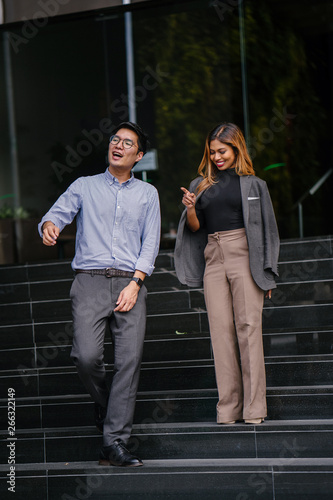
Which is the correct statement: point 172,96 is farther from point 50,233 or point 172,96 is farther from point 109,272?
point 50,233

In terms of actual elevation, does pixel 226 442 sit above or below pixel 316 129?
below

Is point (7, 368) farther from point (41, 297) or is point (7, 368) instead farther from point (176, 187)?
point (176, 187)

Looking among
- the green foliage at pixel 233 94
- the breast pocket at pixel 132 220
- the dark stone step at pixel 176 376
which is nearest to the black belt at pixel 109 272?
the breast pocket at pixel 132 220

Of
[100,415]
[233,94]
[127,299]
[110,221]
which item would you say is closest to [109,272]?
[127,299]

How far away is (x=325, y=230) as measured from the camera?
12.7 meters

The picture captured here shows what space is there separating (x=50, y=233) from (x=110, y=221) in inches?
17.7

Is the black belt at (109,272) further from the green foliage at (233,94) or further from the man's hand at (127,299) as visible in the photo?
the green foliage at (233,94)

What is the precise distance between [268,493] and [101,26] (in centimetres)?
989

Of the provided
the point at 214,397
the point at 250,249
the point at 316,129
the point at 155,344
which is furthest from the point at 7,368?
the point at 316,129

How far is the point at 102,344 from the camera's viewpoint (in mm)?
4082

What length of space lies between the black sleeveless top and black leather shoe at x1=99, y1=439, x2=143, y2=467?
140 cm

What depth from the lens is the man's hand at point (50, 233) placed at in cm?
386

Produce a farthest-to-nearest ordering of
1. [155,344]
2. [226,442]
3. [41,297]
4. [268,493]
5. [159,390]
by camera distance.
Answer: [41,297]
[155,344]
[159,390]
[226,442]
[268,493]

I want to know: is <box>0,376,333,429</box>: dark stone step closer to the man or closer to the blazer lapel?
the man
